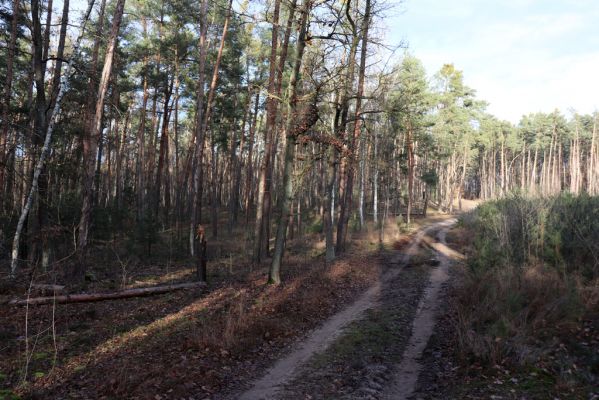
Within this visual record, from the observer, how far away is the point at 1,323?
865 centimetres

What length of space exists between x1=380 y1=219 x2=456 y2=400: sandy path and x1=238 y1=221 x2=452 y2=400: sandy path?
4.99 feet

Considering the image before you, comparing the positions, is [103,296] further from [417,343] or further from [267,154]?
[267,154]

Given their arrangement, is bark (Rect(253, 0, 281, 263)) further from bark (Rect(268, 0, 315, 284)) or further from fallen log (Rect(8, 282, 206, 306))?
fallen log (Rect(8, 282, 206, 306))

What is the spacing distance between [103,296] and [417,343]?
332 inches

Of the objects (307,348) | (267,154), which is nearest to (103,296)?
(307,348)

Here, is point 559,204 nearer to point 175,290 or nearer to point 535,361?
point 535,361

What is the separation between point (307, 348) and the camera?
311 inches

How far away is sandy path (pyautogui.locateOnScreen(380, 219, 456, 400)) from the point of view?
6106 mm

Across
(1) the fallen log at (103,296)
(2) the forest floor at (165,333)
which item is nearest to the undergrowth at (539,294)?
(2) the forest floor at (165,333)

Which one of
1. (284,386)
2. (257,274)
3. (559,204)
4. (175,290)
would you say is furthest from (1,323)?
(559,204)

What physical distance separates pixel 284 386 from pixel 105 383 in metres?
2.75

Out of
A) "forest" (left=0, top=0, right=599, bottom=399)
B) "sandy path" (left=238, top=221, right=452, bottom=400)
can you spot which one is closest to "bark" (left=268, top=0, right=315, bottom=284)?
"forest" (left=0, top=0, right=599, bottom=399)

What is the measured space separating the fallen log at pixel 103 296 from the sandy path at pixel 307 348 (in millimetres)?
5283

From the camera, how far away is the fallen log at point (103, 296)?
9.64 m
